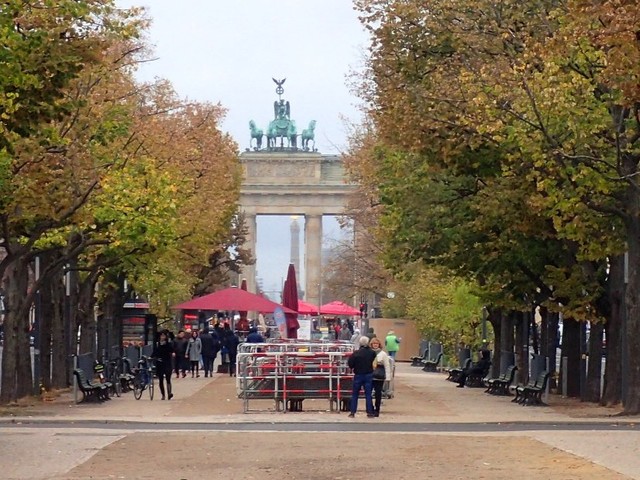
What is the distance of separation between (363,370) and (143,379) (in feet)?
33.2

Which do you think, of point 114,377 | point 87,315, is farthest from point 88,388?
point 87,315

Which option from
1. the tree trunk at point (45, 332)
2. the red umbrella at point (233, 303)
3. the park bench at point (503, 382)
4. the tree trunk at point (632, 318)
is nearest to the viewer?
the tree trunk at point (632, 318)

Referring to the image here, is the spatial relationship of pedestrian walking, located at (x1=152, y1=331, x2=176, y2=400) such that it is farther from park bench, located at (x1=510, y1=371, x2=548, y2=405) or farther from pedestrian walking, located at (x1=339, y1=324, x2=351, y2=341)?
pedestrian walking, located at (x1=339, y1=324, x2=351, y2=341)

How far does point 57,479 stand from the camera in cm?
1791

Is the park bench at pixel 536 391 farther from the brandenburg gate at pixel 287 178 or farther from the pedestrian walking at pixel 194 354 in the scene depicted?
the brandenburg gate at pixel 287 178

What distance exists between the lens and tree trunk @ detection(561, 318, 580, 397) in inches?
1603

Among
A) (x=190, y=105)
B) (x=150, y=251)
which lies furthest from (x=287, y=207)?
(x=150, y=251)

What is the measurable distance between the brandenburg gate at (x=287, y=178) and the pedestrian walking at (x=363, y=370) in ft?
310

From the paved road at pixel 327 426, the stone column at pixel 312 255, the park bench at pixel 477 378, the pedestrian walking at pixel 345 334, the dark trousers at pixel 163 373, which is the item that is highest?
the stone column at pixel 312 255

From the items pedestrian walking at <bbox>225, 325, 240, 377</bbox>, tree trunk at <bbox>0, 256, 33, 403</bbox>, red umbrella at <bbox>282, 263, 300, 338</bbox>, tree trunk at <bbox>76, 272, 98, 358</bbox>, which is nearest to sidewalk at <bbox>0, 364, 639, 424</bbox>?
tree trunk at <bbox>0, 256, 33, 403</bbox>

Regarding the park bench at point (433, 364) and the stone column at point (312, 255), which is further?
the stone column at point (312, 255)

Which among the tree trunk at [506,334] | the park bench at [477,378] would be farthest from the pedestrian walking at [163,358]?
the tree trunk at [506,334]

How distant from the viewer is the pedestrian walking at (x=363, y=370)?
101ft

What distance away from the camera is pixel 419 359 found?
7194 cm
